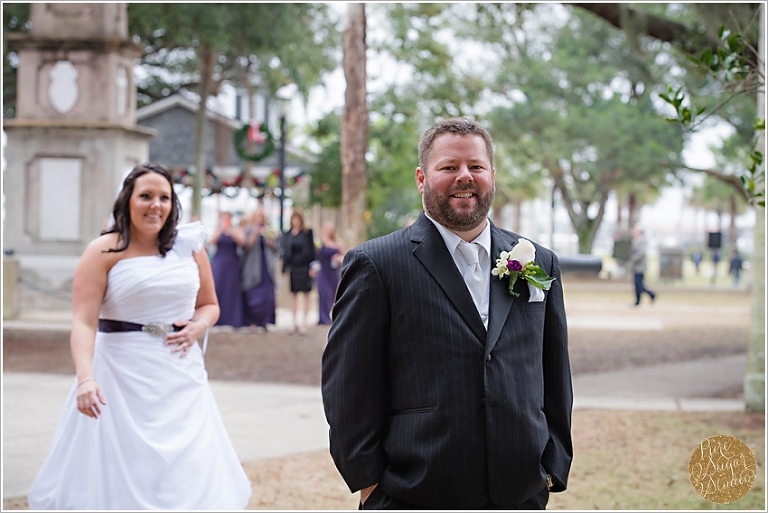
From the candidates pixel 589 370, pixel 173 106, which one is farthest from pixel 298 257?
pixel 173 106

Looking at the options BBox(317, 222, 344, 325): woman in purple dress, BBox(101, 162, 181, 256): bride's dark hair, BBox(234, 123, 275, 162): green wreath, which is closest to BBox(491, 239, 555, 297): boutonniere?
BBox(101, 162, 181, 256): bride's dark hair

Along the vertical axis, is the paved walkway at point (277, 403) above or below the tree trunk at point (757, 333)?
below

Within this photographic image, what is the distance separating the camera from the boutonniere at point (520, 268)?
2926 millimetres

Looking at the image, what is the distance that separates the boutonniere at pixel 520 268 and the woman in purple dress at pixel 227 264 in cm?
1279

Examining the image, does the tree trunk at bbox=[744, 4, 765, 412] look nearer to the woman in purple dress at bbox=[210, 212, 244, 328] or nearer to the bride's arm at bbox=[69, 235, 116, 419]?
the bride's arm at bbox=[69, 235, 116, 419]

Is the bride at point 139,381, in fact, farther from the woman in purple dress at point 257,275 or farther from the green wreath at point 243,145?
the green wreath at point 243,145

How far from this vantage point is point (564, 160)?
121 feet

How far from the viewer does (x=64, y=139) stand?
17.5 meters

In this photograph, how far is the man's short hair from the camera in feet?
9.57

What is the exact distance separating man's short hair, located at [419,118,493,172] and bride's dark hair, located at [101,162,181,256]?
97.1 inches

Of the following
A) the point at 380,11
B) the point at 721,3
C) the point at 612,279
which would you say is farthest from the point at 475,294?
the point at 612,279

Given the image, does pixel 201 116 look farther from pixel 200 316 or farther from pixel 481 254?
pixel 481 254

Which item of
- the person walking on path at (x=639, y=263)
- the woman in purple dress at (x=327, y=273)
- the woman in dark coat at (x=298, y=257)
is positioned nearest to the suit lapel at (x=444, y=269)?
the woman in dark coat at (x=298, y=257)

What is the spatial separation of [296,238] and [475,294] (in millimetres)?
12874
